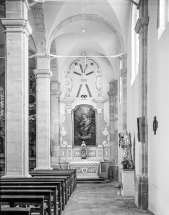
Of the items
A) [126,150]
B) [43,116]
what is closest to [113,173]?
[43,116]

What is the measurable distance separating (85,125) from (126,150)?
9.71m

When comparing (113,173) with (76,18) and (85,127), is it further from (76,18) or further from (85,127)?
(76,18)

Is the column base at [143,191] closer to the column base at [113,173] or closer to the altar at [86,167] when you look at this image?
the column base at [113,173]

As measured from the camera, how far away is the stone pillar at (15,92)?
36.5 ft

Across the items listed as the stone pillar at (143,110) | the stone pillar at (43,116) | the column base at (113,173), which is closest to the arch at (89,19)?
the stone pillar at (43,116)

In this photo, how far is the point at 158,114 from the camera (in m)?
10.7

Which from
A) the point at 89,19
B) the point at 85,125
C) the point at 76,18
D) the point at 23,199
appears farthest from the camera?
the point at 85,125

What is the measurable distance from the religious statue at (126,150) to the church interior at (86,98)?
0.12 ft

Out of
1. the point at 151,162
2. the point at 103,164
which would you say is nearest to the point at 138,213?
the point at 151,162

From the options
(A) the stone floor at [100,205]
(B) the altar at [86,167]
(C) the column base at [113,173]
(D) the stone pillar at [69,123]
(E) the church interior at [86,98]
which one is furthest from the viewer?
(D) the stone pillar at [69,123]

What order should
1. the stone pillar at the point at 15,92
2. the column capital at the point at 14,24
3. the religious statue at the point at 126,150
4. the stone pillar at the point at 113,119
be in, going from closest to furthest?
the stone pillar at the point at 15,92 < the column capital at the point at 14,24 < the religious statue at the point at 126,150 < the stone pillar at the point at 113,119

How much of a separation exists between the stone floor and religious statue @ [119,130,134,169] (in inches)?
48.7

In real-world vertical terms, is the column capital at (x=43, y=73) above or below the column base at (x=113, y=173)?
above

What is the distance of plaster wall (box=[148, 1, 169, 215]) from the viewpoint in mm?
9852
